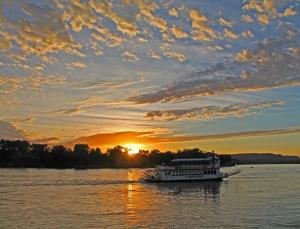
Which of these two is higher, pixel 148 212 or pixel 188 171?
pixel 188 171

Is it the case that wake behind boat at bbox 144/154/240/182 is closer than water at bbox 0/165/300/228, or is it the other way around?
water at bbox 0/165/300/228

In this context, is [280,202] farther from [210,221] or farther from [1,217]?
[1,217]

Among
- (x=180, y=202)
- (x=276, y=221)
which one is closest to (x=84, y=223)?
(x=276, y=221)

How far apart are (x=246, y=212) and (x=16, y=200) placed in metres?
41.8

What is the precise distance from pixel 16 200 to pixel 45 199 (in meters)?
5.40

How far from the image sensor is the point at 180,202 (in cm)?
8288

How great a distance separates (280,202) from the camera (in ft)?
257

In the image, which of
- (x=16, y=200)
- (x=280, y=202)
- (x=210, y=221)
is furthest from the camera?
(x=16, y=200)

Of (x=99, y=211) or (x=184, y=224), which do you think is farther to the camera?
(x=99, y=211)

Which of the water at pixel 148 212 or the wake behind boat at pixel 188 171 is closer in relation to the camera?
the water at pixel 148 212

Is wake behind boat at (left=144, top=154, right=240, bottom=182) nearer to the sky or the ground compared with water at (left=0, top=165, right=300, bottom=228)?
nearer to the sky

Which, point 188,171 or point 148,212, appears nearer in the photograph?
point 148,212

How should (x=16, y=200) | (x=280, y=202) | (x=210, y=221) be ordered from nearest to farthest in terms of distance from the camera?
(x=210, y=221)
(x=280, y=202)
(x=16, y=200)

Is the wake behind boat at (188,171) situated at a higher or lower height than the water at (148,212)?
higher
